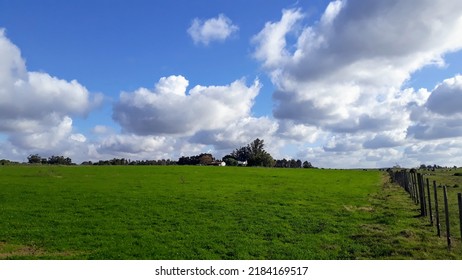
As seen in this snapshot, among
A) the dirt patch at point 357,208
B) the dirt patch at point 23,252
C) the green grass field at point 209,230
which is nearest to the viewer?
the dirt patch at point 23,252

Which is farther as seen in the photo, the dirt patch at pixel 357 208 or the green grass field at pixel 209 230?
the dirt patch at pixel 357 208

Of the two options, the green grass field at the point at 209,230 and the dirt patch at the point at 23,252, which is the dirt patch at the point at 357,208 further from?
the dirt patch at the point at 23,252

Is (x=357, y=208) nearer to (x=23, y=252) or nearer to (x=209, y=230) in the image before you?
(x=209, y=230)

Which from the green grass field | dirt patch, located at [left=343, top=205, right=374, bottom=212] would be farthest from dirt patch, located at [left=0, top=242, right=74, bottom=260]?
dirt patch, located at [left=343, top=205, right=374, bottom=212]

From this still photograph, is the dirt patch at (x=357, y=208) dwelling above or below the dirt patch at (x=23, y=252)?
above

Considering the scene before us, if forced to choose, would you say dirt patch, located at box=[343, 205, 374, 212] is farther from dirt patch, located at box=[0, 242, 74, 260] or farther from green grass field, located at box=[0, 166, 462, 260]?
dirt patch, located at box=[0, 242, 74, 260]

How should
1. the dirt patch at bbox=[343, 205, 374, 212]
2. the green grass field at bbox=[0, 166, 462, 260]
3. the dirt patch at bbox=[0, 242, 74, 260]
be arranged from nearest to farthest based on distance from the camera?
the dirt patch at bbox=[0, 242, 74, 260]
the green grass field at bbox=[0, 166, 462, 260]
the dirt patch at bbox=[343, 205, 374, 212]

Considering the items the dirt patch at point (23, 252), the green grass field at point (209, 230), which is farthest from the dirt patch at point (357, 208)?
the dirt patch at point (23, 252)

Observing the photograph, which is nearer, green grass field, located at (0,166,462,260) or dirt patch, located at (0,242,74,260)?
dirt patch, located at (0,242,74,260)

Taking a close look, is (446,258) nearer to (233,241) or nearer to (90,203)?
(233,241)

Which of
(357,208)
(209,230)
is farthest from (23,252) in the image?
(357,208)

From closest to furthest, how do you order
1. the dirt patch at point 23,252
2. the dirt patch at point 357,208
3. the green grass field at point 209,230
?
the dirt patch at point 23,252 < the green grass field at point 209,230 < the dirt patch at point 357,208

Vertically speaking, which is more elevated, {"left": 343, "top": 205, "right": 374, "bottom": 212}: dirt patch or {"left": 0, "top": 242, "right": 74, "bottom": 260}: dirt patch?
{"left": 343, "top": 205, "right": 374, "bottom": 212}: dirt patch

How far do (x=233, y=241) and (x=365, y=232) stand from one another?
24.6 feet
